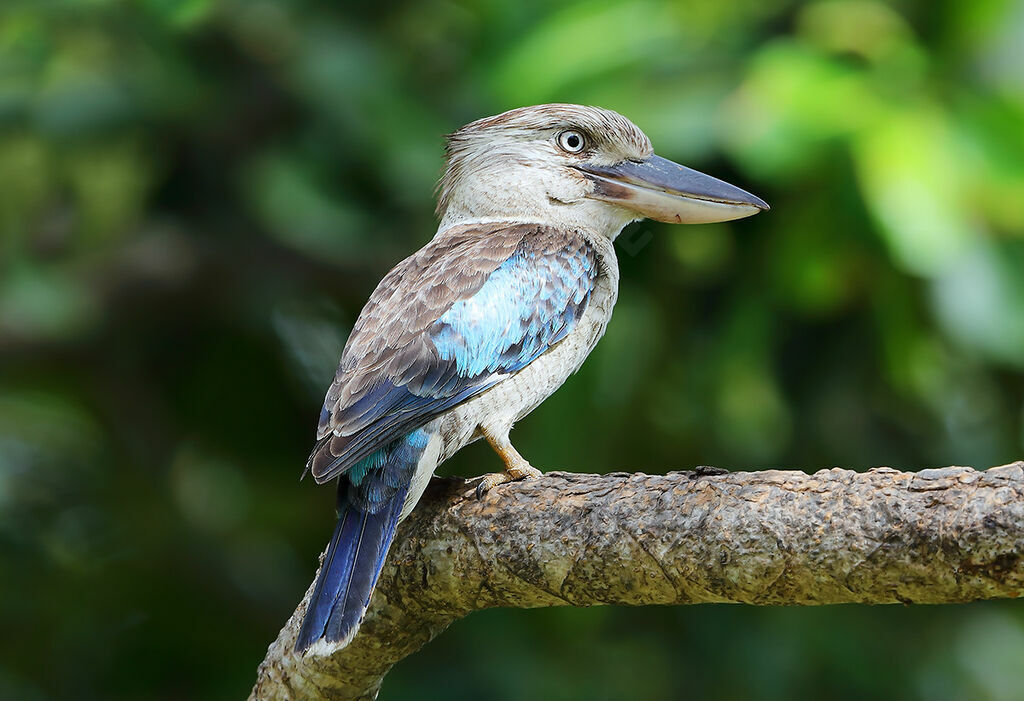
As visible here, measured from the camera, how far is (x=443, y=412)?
3205mm

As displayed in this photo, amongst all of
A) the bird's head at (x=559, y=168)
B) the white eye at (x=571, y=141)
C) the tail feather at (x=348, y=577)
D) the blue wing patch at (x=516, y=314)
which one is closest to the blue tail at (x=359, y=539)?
the tail feather at (x=348, y=577)

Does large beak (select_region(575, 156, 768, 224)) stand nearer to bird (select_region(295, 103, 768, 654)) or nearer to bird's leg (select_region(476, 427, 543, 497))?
bird (select_region(295, 103, 768, 654))

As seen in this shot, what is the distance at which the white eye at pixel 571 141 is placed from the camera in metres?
3.87

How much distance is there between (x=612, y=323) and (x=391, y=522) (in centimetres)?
243

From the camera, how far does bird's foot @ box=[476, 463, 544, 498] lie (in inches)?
123

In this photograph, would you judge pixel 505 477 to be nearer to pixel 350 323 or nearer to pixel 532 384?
pixel 532 384

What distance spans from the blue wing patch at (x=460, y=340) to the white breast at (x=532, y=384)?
0.13 ft

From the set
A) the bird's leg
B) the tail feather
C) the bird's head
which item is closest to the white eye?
the bird's head

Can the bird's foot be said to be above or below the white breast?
below

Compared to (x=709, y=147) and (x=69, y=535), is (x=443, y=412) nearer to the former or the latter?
(x=709, y=147)

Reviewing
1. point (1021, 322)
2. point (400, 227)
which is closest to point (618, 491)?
point (1021, 322)

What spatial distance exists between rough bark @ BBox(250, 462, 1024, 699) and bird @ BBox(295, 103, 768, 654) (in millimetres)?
153

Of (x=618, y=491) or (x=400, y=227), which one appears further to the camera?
(x=400, y=227)

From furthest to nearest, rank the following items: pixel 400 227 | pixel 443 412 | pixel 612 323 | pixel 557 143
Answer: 1. pixel 400 227
2. pixel 612 323
3. pixel 557 143
4. pixel 443 412
